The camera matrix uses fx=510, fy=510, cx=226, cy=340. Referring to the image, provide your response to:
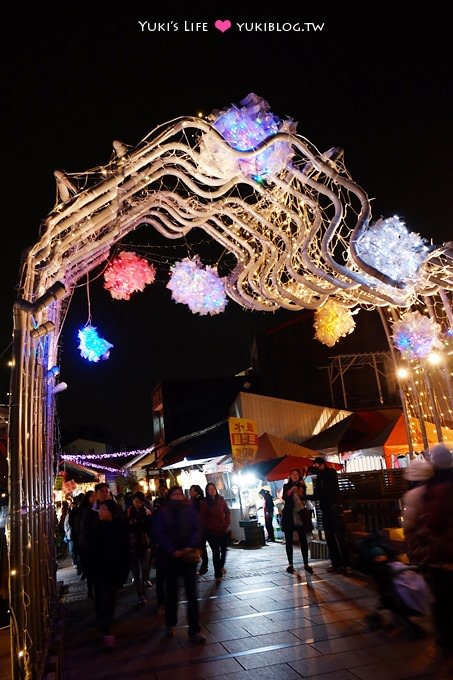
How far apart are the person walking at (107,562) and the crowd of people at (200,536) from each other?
1cm

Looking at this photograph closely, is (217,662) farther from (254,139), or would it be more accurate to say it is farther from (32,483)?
(254,139)

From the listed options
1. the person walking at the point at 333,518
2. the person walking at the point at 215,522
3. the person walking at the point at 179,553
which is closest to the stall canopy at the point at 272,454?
the person walking at the point at 215,522

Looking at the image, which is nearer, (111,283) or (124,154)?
(124,154)

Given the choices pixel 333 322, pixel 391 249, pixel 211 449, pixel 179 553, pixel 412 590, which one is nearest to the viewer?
pixel 412 590

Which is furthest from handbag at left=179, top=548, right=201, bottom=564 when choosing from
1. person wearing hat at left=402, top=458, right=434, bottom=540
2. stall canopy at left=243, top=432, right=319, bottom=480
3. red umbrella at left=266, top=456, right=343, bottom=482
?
stall canopy at left=243, top=432, right=319, bottom=480

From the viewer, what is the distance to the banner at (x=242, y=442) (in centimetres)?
1619

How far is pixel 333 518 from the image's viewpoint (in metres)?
8.88

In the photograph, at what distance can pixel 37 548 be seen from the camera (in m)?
4.93

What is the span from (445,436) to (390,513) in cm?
357

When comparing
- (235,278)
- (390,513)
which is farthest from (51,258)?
(390,513)

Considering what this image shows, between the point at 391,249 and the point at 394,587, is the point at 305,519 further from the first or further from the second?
the point at 391,249

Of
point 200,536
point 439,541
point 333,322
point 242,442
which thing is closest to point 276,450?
point 242,442

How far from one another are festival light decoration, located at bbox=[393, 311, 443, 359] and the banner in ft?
24.9

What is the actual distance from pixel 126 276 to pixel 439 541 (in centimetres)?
549
